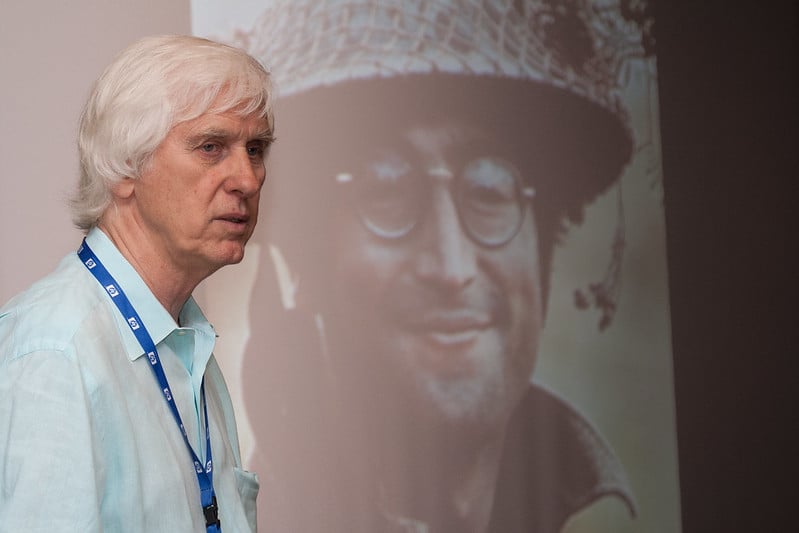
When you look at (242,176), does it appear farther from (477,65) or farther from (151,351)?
(477,65)

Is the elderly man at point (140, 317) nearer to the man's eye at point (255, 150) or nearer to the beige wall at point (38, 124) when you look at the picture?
the man's eye at point (255, 150)

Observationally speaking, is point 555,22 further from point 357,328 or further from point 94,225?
point 94,225

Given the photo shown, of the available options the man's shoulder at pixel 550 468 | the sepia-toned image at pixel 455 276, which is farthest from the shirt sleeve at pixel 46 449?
the man's shoulder at pixel 550 468

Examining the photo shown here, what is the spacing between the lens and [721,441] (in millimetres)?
3922

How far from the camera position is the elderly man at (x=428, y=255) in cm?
318

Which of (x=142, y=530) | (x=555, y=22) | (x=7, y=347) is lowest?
(x=142, y=530)

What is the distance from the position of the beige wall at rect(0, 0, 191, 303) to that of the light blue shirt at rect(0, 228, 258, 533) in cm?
149

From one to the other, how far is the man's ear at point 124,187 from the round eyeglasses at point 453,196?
180cm

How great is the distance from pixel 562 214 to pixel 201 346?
7.56ft

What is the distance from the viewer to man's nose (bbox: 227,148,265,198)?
145 cm

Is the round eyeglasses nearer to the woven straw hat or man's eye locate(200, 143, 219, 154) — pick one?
the woven straw hat

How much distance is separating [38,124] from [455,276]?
1399mm

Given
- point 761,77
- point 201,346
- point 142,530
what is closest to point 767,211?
point 761,77

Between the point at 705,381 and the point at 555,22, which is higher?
the point at 555,22
